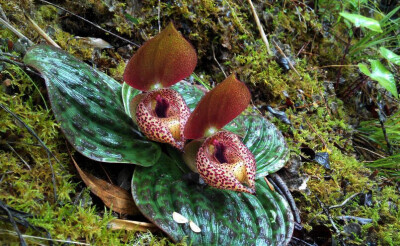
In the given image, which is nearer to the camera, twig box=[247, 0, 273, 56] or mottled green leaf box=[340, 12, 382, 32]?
mottled green leaf box=[340, 12, 382, 32]

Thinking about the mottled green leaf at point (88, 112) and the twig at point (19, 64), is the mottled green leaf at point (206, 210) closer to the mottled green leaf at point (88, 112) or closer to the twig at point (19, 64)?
the mottled green leaf at point (88, 112)

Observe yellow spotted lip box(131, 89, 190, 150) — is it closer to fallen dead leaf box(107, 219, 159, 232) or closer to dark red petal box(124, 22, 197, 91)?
dark red petal box(124, 22, 197, 91)

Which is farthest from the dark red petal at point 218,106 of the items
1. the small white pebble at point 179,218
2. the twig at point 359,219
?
the twig at point 359,219

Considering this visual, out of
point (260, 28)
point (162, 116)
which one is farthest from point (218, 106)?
point (260, 28)

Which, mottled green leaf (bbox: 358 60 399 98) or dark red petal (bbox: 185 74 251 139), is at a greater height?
dark red petal (bbox: 185 74 251 139)

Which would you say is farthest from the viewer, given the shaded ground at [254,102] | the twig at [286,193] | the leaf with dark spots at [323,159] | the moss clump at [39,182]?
the leaf with dark spots at [323,159]

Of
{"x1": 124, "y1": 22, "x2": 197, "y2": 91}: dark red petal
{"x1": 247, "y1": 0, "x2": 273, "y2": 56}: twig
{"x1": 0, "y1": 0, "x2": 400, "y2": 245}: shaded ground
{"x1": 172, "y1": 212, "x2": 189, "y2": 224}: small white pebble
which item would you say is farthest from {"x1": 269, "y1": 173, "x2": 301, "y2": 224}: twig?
{"x1": 247, "y1": 0, "x2": 273, "y2": 56}: twig

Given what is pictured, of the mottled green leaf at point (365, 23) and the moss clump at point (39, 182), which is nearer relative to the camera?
the moss clump at point (39, 182)

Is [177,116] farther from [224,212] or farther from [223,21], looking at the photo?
[223,21]
